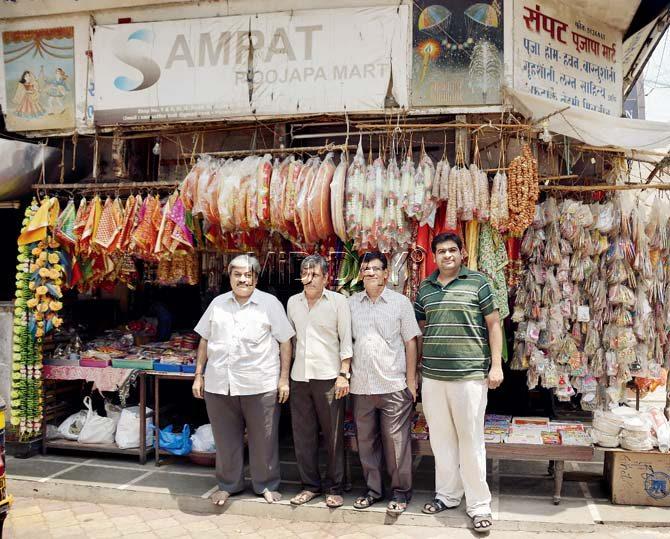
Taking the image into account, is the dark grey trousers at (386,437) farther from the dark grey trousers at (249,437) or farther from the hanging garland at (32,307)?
the hanging garland at (32,307)

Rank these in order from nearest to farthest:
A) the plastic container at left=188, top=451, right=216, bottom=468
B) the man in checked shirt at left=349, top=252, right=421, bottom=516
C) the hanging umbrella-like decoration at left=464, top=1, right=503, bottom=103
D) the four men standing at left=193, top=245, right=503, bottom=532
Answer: the four men standing at left=193, top=245, right=503, bottom=532 < the man in checked shirt at left=349, top=252, right=421, bottom=516 < the hanging umbrella-like decoration at left=464, top=1, right=503, bottom=103 < the plastic container at left=188, top=451, right=216, bottom=468

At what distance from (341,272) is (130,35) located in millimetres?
2853

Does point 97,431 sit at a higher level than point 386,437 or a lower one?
lower

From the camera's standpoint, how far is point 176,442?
17.9 feet

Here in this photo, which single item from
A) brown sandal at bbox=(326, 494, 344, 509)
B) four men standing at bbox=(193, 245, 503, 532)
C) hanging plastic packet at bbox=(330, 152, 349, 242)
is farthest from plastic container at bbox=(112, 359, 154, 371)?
hanging plastic packet at bbox=(330, 152, 349, 242)

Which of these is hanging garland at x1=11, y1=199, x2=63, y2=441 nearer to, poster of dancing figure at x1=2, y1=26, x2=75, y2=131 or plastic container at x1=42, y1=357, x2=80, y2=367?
plastic container at x1=42, y1=357, x2=80, y2=367

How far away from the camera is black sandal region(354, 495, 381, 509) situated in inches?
174

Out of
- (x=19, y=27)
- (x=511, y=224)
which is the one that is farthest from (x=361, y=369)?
(x=19, y=27)

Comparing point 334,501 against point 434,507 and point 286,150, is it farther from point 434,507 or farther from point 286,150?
point 286,150

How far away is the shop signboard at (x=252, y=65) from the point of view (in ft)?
16.3

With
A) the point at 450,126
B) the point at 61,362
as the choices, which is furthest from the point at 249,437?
the point at 450,126

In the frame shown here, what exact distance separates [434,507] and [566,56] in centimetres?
386

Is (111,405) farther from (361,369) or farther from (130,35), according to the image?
(130,35)

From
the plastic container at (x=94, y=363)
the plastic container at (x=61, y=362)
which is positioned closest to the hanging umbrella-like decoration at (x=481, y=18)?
the plastic container at (x=94, y=363)
